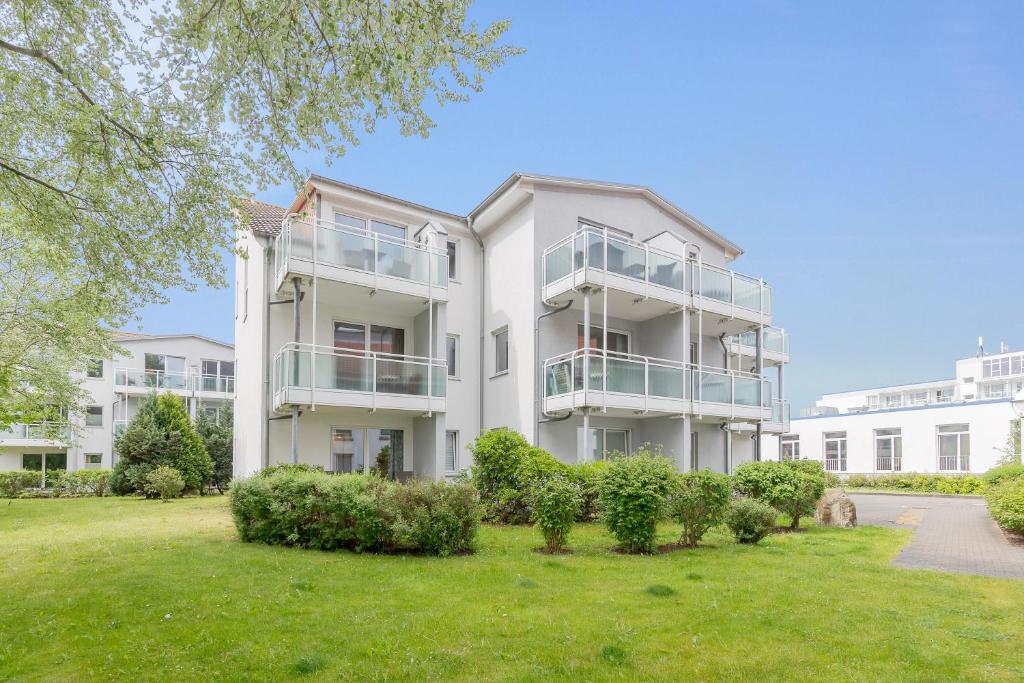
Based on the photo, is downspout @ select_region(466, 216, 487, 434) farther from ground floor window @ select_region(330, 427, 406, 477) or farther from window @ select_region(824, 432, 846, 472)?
window @ select_region(824, 432, 846, 472)

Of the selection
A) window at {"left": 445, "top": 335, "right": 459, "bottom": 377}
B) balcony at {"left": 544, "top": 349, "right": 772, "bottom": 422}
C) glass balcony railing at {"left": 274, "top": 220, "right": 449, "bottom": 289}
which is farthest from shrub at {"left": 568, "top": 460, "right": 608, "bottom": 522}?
glass balcony railing at {"left": 274, "top": 220, "right": 449, "bottom": 289}

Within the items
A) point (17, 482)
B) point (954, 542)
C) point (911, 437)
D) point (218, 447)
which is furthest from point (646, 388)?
point (911, 437)

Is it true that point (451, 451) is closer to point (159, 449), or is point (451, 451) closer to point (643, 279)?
point (643, 279)

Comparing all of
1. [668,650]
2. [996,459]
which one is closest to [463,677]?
[668,650]

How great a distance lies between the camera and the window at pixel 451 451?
20.8 meters

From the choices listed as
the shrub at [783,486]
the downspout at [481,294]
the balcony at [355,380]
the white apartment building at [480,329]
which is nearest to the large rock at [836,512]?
the shrub at [783,486]

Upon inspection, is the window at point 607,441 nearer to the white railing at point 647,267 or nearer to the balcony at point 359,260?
the white railing at point 647,267

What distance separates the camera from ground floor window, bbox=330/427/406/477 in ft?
64.1

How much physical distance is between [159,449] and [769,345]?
79.4 feet

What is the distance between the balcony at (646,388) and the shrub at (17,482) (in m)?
27.8

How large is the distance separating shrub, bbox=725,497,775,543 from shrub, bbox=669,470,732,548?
555mm

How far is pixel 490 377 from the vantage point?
70.9ft

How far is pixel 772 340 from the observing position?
2689 cm

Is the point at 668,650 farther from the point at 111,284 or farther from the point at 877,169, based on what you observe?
the point at 877,169
